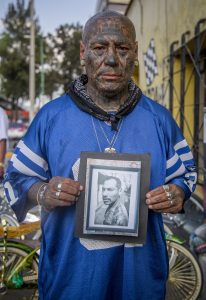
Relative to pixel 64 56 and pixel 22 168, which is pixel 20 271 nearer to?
pixel 22 168

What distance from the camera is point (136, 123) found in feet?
5.57

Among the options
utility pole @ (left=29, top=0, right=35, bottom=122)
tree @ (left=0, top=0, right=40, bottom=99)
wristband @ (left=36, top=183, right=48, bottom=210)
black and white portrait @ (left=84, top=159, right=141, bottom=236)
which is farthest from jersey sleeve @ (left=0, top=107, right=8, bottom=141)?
tree @ (left=0, top=0, right=40, bottom=99)

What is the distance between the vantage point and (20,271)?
3344 millimetres

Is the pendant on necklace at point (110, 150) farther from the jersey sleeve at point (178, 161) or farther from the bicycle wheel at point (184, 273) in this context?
the bicycle wheel at point (184, 273)

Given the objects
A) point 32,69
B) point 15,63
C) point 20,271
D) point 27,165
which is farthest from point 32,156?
point 15,63

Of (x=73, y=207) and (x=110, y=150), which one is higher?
(x=110, y=150)

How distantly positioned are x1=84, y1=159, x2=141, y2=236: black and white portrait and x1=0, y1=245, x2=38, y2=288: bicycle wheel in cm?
193

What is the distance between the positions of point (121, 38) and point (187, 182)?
61cm

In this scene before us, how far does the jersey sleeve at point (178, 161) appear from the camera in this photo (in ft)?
5.63

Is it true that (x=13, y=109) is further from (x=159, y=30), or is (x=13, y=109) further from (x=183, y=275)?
(x=183, y=275)

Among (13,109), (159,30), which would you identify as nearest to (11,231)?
(159,30)

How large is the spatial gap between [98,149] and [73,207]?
236 millimetres

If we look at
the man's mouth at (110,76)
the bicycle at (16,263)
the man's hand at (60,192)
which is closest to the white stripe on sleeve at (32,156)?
the man's hand at (60,192)

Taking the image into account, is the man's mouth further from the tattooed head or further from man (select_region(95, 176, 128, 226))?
man (select_region(95, 176, 128, 226))
